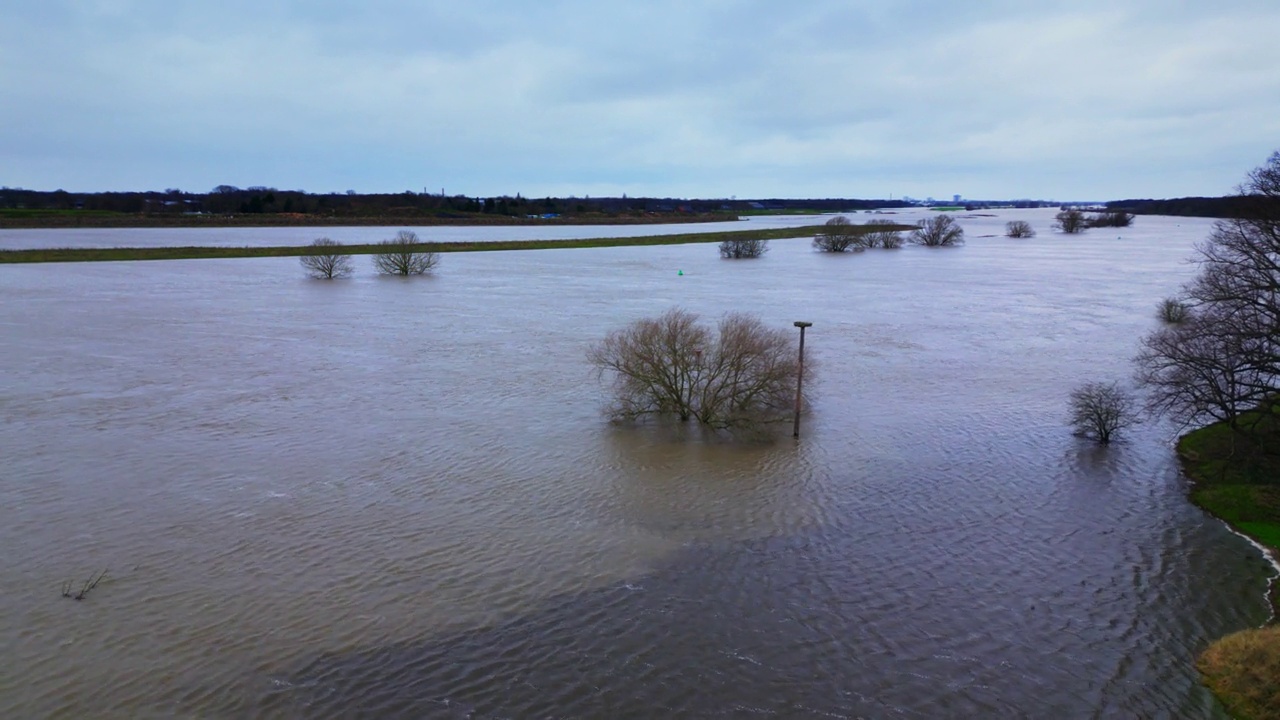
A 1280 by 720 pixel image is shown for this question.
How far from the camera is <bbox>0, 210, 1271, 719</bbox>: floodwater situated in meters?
11.6

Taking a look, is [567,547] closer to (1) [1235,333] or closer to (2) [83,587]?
(2) [83,587]

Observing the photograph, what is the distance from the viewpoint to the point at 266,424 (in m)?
23.2

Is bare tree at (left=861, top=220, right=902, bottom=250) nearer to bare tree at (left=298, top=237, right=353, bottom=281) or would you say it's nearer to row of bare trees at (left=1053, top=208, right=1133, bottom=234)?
row of bare trees at (left=1053, top=208, right=1133, bottom=234)

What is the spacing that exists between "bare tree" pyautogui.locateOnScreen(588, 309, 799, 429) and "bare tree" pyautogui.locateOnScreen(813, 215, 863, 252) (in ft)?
Result: 238

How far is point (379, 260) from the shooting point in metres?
66.9

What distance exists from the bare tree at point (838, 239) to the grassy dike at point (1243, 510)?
72.6 metres

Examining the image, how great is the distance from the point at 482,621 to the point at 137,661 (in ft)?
15.3

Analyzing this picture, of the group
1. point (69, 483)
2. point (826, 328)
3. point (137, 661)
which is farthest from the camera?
point (826, 328)

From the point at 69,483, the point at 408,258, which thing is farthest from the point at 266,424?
the point at 408,258

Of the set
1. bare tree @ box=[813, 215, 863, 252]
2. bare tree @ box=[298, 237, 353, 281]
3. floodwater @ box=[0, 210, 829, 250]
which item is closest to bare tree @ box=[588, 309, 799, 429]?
bare tree @ box=[298, 237, 353, 281]

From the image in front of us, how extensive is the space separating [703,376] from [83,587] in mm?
15266

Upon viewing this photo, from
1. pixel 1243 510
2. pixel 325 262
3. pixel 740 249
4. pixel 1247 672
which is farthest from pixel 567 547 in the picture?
pixel 740 249

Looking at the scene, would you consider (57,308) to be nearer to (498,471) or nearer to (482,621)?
(498,471)

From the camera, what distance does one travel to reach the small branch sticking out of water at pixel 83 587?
13.5m
